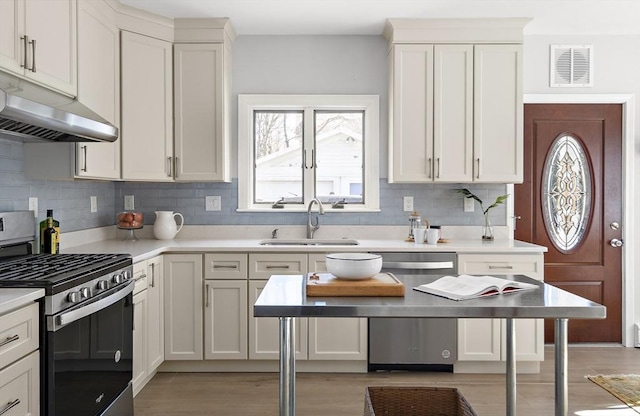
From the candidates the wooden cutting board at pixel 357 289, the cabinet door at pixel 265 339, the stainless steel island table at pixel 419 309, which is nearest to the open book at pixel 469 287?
the stainless steel island table at pixel 419 309

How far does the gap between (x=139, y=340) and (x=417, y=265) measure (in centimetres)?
183

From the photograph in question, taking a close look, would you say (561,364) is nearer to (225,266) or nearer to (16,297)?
(16,297)

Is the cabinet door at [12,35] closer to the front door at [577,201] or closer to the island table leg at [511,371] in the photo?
the island table leg at [511,371]

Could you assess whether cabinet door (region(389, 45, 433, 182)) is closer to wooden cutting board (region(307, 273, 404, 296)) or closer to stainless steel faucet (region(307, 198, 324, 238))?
stainless steel faucet (region(307, 198, 324, 238))

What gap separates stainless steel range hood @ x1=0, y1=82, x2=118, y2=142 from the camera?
6.29 feet

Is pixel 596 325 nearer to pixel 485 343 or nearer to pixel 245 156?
pixel 485 343

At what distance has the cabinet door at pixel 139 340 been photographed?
9.86 feet

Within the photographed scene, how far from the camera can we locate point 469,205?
4.12m

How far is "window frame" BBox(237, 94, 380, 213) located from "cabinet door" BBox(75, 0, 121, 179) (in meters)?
1.00

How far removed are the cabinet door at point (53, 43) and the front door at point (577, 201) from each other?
3.33m

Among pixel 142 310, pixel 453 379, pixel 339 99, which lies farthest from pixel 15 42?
pixel 453 379

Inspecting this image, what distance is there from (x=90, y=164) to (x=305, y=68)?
6.14 ft

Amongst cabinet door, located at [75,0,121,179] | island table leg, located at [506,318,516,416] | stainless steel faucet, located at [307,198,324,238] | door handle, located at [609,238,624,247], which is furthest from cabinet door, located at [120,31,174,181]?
door handle, located at [609,238,624,247]

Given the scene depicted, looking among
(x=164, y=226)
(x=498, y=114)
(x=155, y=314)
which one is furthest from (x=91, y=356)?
(x=498, y=114)
